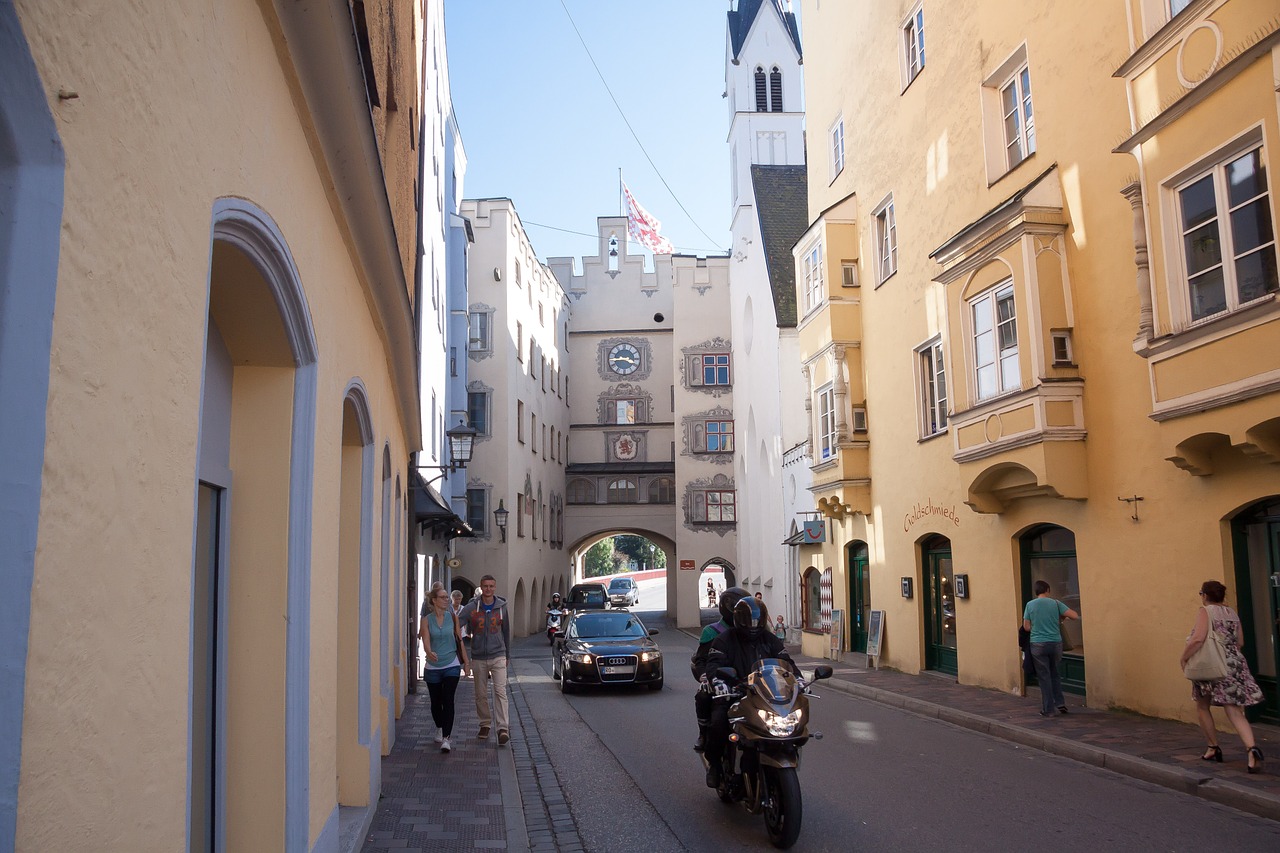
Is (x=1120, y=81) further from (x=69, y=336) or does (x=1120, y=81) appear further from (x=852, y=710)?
(x=69, y=336)

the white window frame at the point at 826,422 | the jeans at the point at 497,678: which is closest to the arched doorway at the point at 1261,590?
the jeans at the point at 497,678

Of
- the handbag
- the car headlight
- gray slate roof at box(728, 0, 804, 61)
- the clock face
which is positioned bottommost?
the car headlight

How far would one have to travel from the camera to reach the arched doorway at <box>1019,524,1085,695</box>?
1520 cm

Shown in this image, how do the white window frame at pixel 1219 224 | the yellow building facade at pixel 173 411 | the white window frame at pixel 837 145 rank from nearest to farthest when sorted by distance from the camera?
the yellow building facade at pixel 173 411 < the white window frame at pixel 1219 224 < the white window frame at pixel 837 145

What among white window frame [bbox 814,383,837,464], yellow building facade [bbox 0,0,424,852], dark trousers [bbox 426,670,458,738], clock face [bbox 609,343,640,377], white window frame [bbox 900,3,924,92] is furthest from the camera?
clock face [bbox 609,343,640,377]

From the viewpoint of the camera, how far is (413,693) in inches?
744

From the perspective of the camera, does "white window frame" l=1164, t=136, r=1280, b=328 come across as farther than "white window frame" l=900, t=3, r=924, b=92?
No

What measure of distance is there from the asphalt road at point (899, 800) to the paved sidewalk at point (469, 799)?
0.85 feet

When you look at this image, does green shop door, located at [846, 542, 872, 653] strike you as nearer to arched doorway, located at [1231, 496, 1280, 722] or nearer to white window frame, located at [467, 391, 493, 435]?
arched doorway, located at [1231, 496, 1280, 722]

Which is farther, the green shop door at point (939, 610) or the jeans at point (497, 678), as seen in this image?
the green shop door at point (939, 610)

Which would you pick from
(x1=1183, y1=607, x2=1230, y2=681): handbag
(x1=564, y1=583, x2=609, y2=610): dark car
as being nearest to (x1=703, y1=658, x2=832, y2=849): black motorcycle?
(x1=1183, y1=607, x2=1230, y2=681): handbag

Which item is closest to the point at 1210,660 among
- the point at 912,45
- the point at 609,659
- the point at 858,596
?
the point at 609,659

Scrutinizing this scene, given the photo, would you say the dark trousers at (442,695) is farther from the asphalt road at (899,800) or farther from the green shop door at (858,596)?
the green shop door at (858,596)

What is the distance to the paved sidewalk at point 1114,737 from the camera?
28.9 feet
